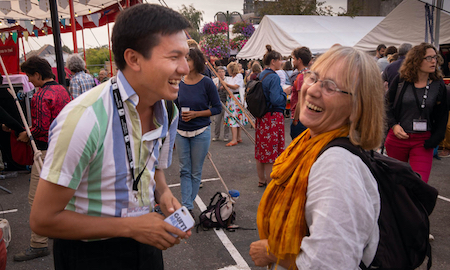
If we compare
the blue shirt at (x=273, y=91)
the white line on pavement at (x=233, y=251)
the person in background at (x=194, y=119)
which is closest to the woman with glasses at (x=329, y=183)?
the white line on pavement at (x=233, y=251)

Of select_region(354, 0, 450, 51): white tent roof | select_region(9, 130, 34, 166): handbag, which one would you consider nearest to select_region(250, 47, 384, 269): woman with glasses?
select_region(9, 130, 34, 166): handbag

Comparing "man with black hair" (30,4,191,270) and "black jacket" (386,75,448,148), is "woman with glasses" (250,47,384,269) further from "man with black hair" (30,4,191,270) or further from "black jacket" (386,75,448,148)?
"black jacket" (386,75,448,148)

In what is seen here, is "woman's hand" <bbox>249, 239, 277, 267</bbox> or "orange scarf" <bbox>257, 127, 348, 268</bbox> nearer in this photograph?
"orange scarf" <bbox>257, 127, 348, 268</bbox>

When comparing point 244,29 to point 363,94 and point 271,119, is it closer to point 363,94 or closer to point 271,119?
point 271,119

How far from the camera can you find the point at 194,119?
12.9ft

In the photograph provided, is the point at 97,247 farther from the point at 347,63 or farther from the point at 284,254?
the point at 347,63

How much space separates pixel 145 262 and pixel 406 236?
111cm

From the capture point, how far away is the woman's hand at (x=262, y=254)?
1391mm

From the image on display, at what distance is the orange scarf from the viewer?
124 centimetres

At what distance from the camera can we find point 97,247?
1.30 m

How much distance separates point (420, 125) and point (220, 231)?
253 cm

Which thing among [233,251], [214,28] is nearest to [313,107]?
[233,251]

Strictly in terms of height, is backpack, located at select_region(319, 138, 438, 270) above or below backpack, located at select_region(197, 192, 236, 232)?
above

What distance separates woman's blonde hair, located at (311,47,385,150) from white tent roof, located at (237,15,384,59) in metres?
12.1
